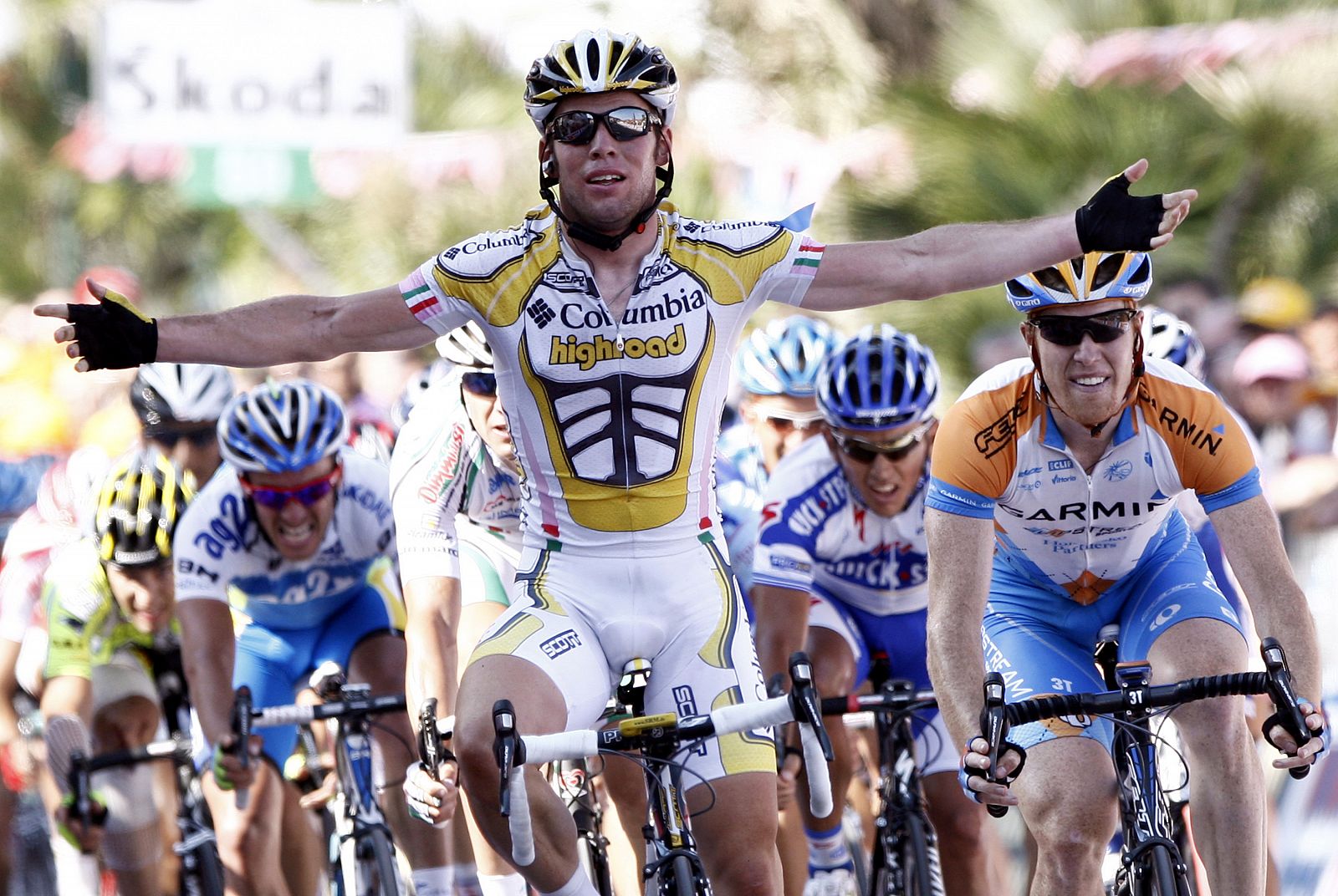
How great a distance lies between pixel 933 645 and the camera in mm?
5164

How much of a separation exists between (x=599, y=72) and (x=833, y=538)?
2786 millimetres

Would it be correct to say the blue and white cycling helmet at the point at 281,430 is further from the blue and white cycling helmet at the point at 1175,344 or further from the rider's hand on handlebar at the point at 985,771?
the rider's hand on handlebar at the point at 985,771

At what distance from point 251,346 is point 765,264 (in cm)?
139

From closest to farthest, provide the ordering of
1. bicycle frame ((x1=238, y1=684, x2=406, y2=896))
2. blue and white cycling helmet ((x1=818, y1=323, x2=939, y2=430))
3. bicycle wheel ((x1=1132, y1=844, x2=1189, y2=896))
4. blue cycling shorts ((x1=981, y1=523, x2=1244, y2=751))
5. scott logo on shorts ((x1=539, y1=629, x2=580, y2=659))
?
bicycle wheel ((x1=1132, y1=844, x2=1189, y2=896)) → scott logo on shorts ((x1=539, y1=629, x2=580, y2=659)) → blue cycling shorts ((x1=981, y1=523, x2=1244, y2=751)) → bicycle frame ((x1=238, y1=684, x2=406, y2=896)) → blue and white cycling helmet ((x1=818, y1=323, x2=939, y2=430))

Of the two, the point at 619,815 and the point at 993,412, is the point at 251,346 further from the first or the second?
the point at 619,815

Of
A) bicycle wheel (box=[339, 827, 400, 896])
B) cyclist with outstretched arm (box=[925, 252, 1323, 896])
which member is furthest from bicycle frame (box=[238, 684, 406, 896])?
cyclist with outstretched arm (box=[925, 252, 1323, 896])

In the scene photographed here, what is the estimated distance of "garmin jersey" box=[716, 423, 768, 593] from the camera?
8.12 m

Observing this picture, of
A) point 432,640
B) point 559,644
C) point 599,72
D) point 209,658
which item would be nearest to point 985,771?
point 559,644

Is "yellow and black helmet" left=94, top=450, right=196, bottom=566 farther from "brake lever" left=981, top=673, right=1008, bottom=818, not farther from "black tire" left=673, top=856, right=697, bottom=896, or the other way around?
"brake lever" left=981, top=673, right=1008, bottom=818

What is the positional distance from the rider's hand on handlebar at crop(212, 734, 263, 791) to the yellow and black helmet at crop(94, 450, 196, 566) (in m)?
1.56

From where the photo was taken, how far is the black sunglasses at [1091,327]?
17.0 feet

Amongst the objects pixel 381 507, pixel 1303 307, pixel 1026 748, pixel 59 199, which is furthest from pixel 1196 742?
pixel 59 199

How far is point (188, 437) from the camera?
366 inches

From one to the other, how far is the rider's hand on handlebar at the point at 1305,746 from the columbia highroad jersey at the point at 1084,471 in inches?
30.9
